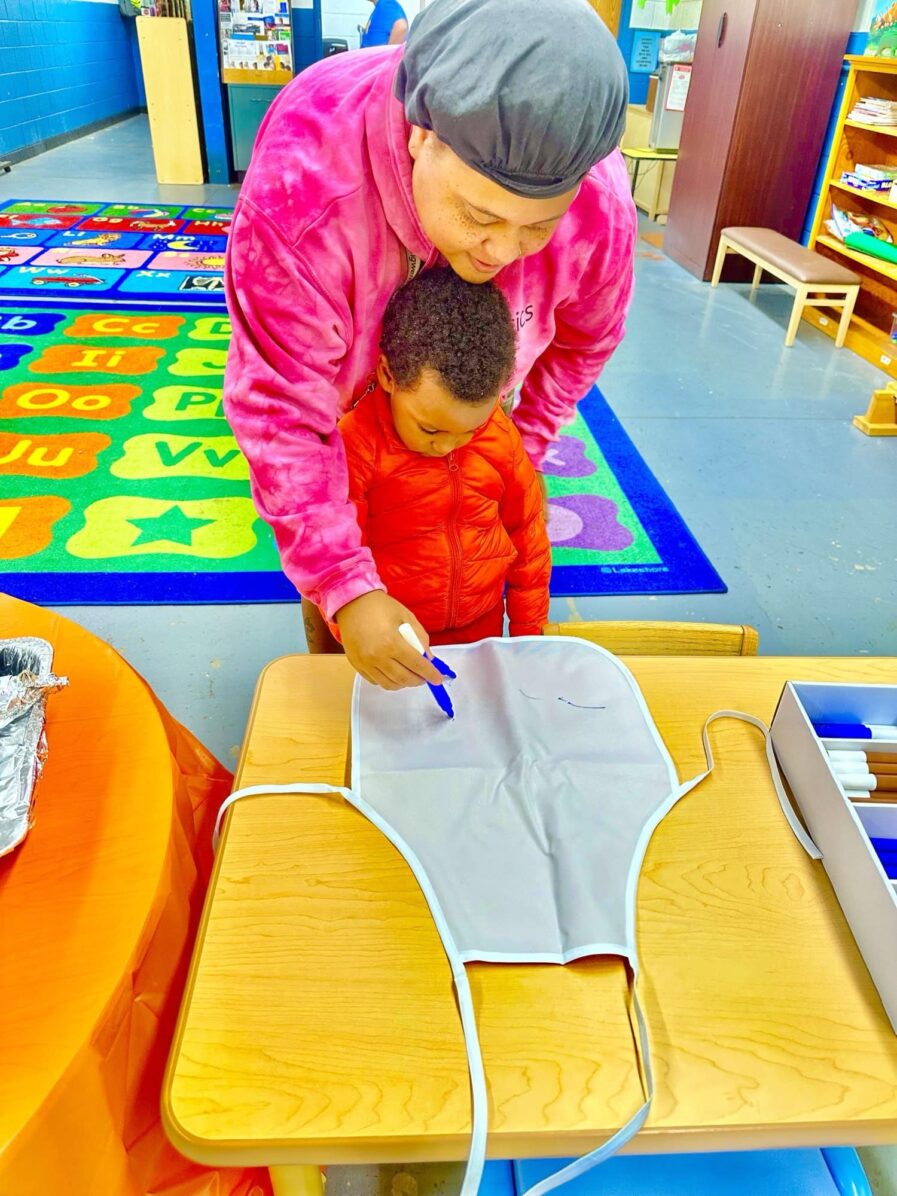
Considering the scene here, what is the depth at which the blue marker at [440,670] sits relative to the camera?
84cm

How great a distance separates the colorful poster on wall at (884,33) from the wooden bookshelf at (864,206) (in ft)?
0.27

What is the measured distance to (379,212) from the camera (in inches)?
33.3

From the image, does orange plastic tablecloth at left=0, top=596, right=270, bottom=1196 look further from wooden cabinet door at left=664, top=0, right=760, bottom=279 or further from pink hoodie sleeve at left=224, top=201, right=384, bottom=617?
wooden cabinet door at left=664, top=0, right=760, bottom=279

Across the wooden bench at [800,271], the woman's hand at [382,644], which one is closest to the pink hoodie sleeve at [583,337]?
the woman's hand at [382,644]

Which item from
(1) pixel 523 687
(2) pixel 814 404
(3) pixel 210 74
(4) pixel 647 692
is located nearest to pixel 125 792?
(1) pixel 523 687

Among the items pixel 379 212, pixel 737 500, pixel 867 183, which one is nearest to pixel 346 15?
pixel 867 183

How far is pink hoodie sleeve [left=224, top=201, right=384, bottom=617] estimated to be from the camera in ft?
2.75

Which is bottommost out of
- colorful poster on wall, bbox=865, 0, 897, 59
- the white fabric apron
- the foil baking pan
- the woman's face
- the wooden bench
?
the wooden bench

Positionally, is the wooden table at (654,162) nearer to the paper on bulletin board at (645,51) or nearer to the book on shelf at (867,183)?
the paper on bulletin board at (645,51)

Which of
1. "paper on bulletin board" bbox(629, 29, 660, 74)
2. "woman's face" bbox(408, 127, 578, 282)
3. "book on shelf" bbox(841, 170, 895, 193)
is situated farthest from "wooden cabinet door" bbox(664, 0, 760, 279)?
"woman's face" bbox(408, 127, 578, 282)

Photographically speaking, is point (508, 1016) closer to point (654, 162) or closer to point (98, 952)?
point (98, 952)

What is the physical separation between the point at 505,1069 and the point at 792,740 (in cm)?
43

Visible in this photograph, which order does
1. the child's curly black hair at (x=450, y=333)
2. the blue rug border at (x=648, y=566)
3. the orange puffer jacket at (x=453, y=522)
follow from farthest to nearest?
1. the blue rug border at (x=648, y=566)
2. the orange puffer jacket at (x=453, y=522)
3. the child's curly black hair at (x=450, y=333)

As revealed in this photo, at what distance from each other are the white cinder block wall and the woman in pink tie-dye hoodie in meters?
7.71
